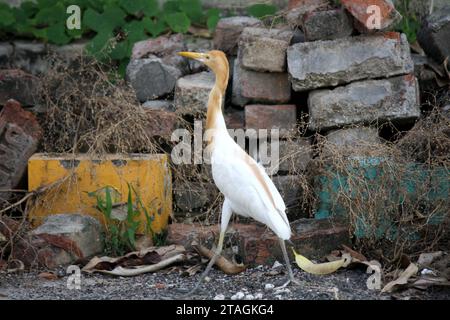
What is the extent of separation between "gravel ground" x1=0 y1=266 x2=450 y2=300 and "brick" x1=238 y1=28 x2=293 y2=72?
1.55 metres

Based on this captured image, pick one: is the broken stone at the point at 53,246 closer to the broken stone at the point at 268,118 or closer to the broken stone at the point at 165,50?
the broken stone at the point at 268,118

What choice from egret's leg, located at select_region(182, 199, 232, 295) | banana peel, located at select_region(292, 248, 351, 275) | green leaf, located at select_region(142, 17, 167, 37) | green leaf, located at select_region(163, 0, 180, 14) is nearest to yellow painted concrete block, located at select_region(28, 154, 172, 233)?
egret's leg, located at select_region(182, 199, 232, 295)

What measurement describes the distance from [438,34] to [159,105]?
6.72 ft

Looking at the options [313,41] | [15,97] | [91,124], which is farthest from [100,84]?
[313,41]

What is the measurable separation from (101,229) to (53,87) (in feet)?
4.04

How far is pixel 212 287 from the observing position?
5031 mm

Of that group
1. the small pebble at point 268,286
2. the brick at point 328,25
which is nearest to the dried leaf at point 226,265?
the small pebble at point 268,286

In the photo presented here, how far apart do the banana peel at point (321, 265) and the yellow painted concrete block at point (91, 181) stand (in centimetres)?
112

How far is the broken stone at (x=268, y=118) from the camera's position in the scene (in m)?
6.14

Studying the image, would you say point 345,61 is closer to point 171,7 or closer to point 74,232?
point 171,7

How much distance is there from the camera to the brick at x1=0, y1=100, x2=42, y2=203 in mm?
5953

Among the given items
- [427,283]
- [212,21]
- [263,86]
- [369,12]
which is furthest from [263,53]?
[427,283]

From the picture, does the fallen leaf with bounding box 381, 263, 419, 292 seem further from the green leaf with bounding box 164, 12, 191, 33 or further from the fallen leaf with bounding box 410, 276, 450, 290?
the green leaf with bounding box 164, 12, 191, 33

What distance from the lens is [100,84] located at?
20.4 feet
